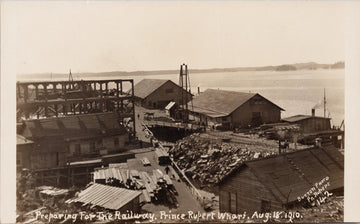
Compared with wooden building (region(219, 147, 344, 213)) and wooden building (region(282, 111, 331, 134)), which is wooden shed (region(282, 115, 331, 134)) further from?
wooden building (region(219, 147, 344, 213))

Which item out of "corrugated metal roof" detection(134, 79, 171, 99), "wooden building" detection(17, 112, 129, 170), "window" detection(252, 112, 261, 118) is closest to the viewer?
"wooden building" detection(17, 112, 129, 170)

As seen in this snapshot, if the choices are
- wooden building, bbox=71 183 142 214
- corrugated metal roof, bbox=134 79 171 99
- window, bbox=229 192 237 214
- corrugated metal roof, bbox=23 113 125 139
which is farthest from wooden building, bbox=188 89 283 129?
wooden building, bbox=71 183 142 214

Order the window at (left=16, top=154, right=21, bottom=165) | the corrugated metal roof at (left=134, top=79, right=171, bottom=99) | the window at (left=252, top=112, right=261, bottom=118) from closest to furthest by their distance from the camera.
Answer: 1. the window at (left=16, top=154, right=21, bottom=165)
2. the corrugated metal roof at (left=134, top=79, right=171, bottom=99)
3. the window at (left=252, top=112, right=261, bottom=118)

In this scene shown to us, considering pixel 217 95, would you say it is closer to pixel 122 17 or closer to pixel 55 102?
pixel 122 17

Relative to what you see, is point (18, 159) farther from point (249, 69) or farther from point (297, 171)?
point (297, 171)

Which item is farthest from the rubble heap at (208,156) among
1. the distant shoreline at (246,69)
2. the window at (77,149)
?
the window at (77,149)

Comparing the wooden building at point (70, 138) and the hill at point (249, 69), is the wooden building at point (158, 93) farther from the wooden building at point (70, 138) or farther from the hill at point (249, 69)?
Result: the wooden building at point (70, 138)

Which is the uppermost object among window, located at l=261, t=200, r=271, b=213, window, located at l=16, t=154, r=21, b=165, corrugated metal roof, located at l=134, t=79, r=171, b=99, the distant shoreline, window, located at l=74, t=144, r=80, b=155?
the distant shoreline
